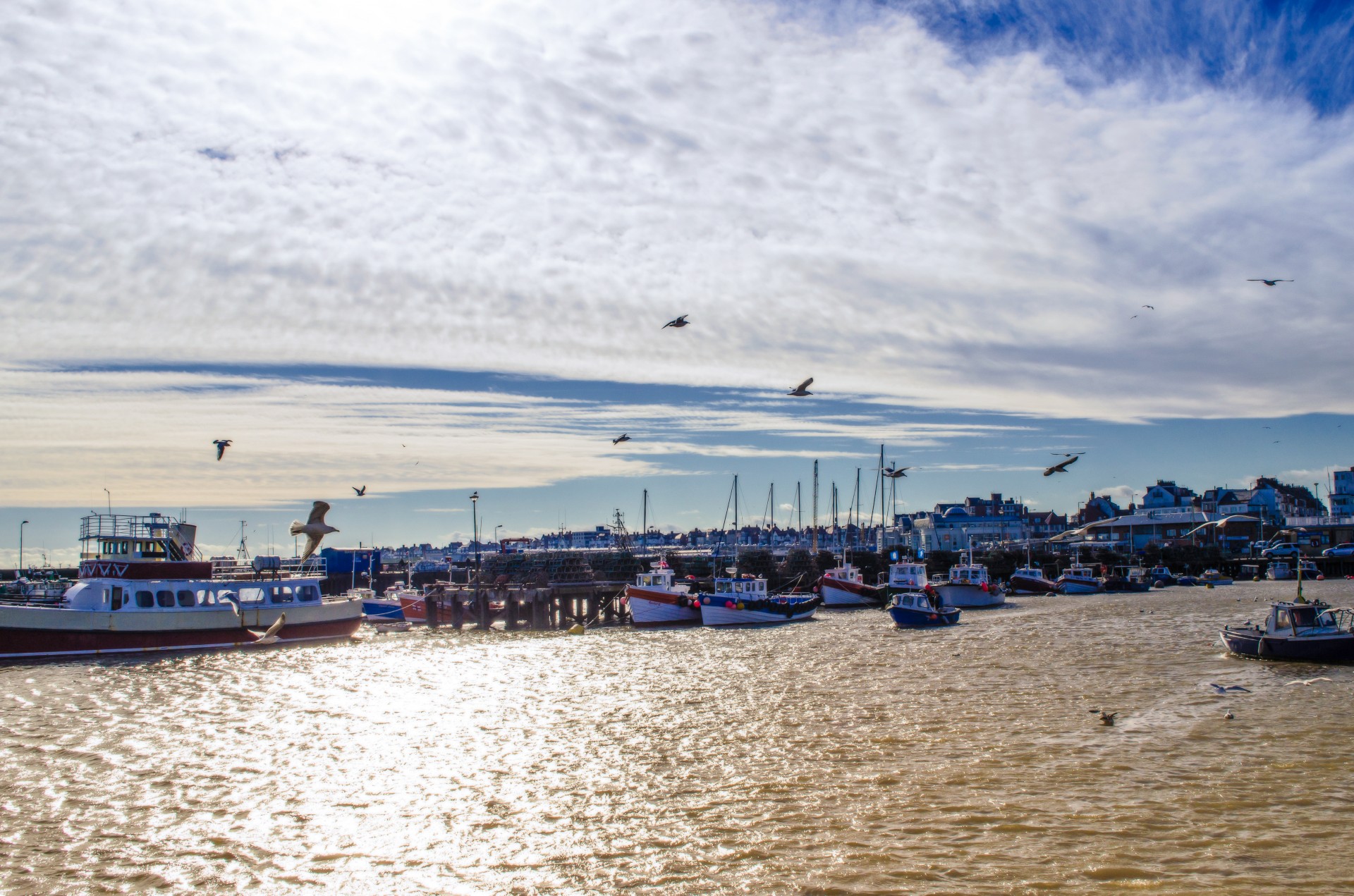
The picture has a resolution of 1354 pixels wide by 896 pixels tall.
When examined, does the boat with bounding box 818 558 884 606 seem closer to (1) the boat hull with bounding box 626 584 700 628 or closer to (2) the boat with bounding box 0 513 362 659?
(1) the boat hull with bounding box 626 584 700 628

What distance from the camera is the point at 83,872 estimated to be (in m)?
13.1

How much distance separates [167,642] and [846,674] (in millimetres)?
31802

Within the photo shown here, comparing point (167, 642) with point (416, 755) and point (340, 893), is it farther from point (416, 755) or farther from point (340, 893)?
point (340, 893)

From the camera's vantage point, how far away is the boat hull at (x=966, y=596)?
69000 mm

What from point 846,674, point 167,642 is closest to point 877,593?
point 846,674

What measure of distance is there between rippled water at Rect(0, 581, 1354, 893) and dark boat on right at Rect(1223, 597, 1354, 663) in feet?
3.22

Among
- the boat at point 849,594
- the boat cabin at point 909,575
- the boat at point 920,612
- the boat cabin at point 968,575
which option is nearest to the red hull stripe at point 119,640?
the boat at point 920,612

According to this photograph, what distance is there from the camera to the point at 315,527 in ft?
161

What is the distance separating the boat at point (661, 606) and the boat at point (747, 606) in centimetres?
99

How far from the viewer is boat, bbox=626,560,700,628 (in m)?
57.8

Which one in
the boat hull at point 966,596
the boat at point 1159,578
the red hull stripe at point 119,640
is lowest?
the boat at point 1159,578

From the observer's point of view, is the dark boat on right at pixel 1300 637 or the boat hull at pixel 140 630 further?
the boat hull at pixel 140 630

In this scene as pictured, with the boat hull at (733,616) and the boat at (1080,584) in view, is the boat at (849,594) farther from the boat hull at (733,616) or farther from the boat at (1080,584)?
the boat at (1080,584)

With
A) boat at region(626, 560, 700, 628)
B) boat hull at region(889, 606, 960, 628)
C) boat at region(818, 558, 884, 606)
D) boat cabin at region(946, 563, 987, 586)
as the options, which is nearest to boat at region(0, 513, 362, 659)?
boat at region(626, 560, 700, 628)
